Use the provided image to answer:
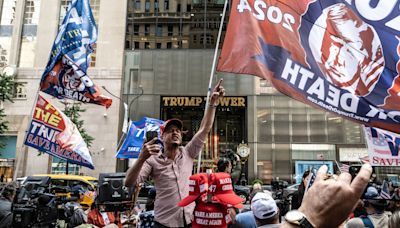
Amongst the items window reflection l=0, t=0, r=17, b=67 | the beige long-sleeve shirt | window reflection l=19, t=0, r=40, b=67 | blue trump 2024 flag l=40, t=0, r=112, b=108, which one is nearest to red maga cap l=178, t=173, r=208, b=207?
the beige long-sleeve shirt

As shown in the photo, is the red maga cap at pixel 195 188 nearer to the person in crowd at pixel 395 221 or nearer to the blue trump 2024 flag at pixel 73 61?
the person in crowd at pixel 395 221

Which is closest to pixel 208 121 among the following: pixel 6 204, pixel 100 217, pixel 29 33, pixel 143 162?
pixel 143 162

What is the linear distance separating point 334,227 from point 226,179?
93.6 inches

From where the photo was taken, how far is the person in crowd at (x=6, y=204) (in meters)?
5.04

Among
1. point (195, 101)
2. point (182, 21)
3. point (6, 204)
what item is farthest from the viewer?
point (182, 21)

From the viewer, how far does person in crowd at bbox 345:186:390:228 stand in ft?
13.1

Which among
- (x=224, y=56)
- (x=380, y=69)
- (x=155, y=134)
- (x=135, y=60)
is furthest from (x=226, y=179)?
(x=135, y=60)

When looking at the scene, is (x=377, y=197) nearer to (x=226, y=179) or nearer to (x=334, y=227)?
(x=226, y=179)

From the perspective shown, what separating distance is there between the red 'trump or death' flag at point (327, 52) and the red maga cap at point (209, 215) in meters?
1.60

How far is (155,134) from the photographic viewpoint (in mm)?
2695

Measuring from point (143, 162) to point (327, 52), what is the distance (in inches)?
109

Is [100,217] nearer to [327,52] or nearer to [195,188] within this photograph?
[195,188]

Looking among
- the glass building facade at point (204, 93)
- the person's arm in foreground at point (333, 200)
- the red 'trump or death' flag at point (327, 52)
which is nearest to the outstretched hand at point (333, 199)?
the person's arm in foreground at point (333, 200)

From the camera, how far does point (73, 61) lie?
8227mm
